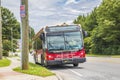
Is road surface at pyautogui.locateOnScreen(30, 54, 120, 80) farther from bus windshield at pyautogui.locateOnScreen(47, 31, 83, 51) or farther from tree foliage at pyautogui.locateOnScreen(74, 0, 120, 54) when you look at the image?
tree foliage at pyautogui.locateOnScreen(74, 0, 120, 54)

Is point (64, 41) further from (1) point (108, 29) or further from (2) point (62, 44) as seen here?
(1) point (108, 29)

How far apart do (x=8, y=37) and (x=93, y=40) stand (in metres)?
33.6

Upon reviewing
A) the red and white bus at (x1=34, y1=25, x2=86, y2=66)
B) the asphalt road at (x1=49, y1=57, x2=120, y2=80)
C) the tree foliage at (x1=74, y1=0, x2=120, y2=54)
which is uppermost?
the tree foliage at (x1=74, y1=0, x2=120, y2=54)

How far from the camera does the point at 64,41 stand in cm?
2705

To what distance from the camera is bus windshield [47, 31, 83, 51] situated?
26.9 m

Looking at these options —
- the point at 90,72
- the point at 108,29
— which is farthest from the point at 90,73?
the point at 108,29

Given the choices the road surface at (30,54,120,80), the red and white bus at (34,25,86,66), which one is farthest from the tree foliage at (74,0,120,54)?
the road surface at (30,54,120,80)

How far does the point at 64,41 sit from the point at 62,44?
0.26 metres

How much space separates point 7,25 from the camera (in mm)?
107375

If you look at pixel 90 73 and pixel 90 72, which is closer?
pixel 90 73

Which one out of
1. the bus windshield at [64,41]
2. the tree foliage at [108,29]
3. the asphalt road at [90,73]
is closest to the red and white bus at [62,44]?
the bus windshield at [64,41]

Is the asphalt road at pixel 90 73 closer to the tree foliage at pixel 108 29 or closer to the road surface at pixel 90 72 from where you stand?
the road surface at pixel 90 72

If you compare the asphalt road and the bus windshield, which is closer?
the asphalt road

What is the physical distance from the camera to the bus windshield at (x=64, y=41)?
88.3ft
